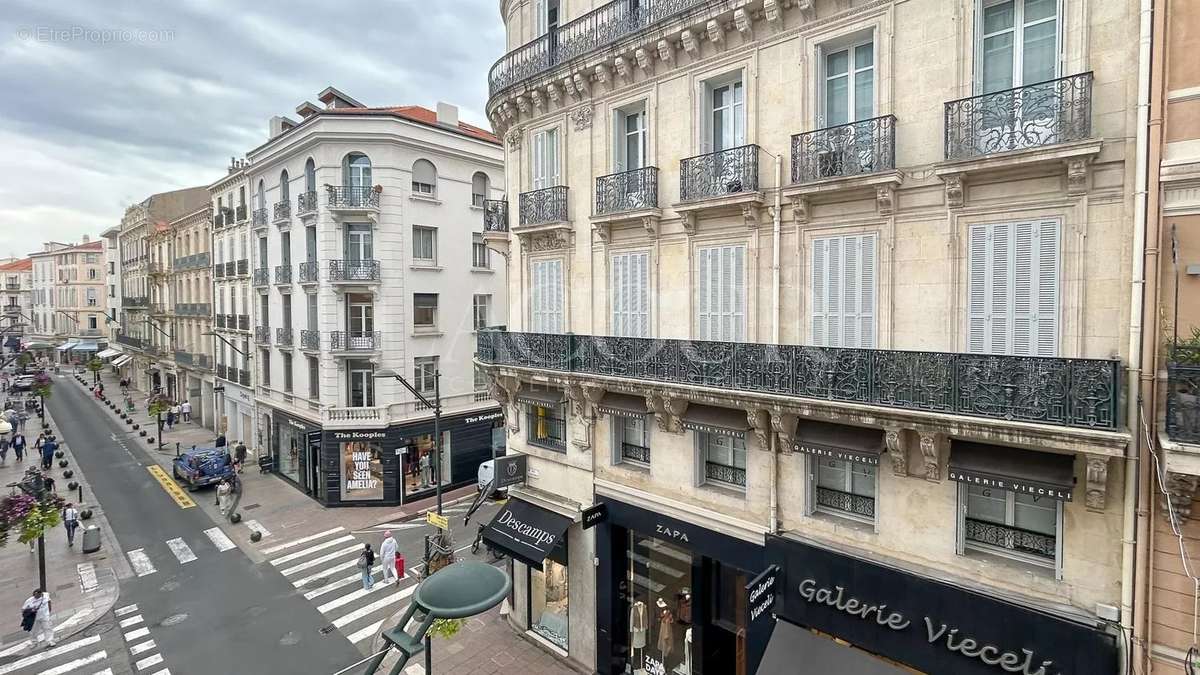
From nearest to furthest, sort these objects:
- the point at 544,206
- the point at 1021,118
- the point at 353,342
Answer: the point at 1021,118, the point at 544,206, the point at 353,342

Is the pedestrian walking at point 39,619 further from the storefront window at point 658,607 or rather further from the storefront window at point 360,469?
the storefront window at point 658,607

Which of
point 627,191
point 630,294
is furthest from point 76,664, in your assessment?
point 627,191

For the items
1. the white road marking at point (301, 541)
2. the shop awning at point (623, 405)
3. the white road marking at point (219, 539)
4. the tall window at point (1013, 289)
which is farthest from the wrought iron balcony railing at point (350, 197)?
the tall window at point (1013, 289)

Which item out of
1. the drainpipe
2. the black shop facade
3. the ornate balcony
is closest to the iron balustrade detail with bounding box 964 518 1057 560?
the drainpipe

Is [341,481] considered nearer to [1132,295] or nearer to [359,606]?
[359,606]

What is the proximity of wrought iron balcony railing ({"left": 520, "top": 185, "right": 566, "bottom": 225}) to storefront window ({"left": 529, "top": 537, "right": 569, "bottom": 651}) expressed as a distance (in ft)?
27.6

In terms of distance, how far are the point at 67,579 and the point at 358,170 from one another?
18.5 m

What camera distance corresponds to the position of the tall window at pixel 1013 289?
8328 mm

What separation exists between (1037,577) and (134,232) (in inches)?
2759

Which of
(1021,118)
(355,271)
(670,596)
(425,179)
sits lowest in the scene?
(670,596)

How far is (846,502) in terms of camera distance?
10.5m

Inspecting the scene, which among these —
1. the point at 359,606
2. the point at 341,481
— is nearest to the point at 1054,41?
the point at 359,606

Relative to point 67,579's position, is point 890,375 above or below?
above

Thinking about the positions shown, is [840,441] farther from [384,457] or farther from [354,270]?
[354,270]
